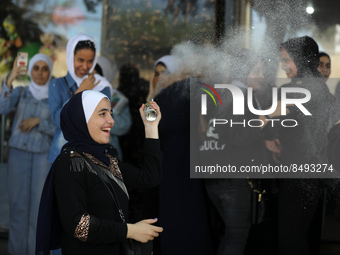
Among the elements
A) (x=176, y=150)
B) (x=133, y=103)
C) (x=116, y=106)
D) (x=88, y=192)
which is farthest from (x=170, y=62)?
(x=88, y=192)

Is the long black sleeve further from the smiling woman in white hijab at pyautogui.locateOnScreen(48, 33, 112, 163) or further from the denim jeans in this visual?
the smiling woman in white hijab at pyautogui.locateOnScreen(48, 33, 112, 163)

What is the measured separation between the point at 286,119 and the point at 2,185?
2546mm

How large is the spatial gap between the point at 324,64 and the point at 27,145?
2568 mm

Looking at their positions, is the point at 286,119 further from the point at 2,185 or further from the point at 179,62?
the point at 2,185

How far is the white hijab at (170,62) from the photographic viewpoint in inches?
168

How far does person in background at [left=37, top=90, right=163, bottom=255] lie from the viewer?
2.49 meters

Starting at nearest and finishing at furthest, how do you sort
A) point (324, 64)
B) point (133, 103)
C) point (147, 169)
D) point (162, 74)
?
point (147, 169) → point (324, 64) → point (162, 74) → point (133, 103)

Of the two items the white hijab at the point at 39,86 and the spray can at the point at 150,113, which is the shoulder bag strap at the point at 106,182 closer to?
the spray can at the point at 150,113

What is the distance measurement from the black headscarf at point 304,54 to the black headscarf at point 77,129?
1995 mm

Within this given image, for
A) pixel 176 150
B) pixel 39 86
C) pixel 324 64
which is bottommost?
pixel 176 150

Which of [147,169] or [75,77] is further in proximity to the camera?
[75,77]

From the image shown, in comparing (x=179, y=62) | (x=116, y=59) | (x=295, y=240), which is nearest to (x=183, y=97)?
(x=179, y=62)

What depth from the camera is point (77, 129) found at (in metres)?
2.64

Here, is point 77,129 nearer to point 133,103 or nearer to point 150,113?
point 150,113
